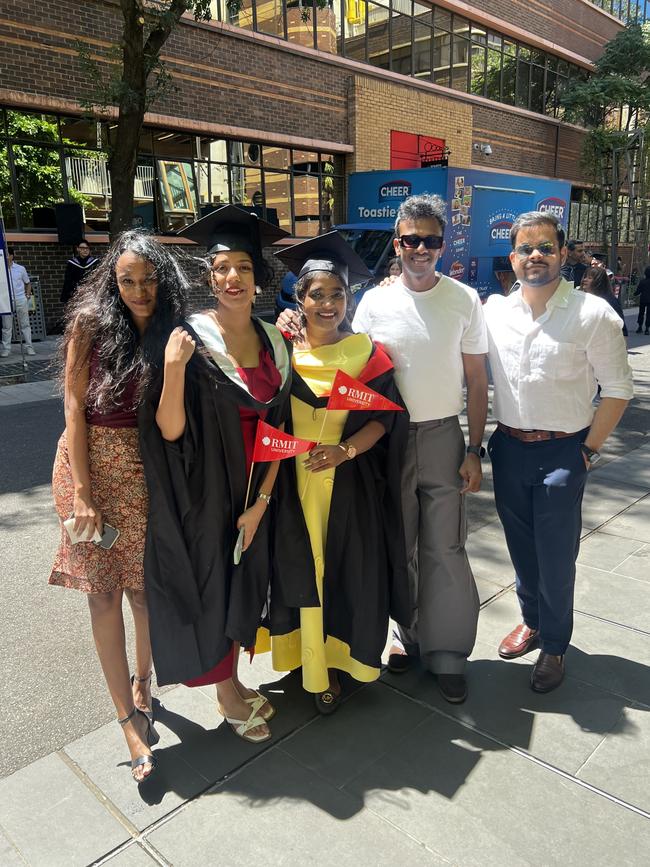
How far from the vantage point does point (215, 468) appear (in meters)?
2.36

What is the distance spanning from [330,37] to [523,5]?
976 cm

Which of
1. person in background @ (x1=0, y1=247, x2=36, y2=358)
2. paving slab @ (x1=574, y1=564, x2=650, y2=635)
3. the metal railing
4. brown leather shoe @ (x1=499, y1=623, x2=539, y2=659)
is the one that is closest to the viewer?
brown leather shoe @ (x1=499, y1=623, x2=539, y2=659)

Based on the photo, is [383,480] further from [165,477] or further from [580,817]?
[580,817]

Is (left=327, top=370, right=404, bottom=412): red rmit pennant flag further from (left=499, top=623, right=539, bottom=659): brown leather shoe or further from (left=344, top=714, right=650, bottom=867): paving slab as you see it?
(left=499, top=623, right=539, bottom=659): brown leather shoe

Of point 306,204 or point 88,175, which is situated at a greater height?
point 88,175

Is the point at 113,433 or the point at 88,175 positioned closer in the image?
the point at 113,433

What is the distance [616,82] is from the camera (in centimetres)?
2447

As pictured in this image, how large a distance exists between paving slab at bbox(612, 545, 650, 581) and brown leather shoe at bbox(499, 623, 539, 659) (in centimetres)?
105

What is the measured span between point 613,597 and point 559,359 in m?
1.65

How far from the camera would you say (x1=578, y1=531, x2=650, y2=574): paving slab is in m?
4.12

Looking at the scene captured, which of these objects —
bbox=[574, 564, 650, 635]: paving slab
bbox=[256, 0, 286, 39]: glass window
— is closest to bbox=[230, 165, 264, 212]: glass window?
bbox=[256, 0, 286, 39]: glass window

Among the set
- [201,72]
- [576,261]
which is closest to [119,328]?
[576,261]

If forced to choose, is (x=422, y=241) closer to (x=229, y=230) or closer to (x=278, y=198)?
(x=229, y=230)

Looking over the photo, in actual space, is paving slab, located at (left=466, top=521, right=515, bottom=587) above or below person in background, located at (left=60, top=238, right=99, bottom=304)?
below
